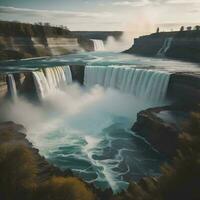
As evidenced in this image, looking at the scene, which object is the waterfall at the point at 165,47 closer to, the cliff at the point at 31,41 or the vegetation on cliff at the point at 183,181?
the cliff at the point at 31,41

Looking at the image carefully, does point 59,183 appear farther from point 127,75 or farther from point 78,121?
point 127,75

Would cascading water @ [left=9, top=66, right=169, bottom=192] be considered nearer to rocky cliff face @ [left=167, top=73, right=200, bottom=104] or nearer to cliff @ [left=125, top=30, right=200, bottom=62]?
rocky cliff face @ [left=167, top=73, right=200, bottom=104]

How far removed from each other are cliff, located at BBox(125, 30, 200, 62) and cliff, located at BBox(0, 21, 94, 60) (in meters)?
17.8

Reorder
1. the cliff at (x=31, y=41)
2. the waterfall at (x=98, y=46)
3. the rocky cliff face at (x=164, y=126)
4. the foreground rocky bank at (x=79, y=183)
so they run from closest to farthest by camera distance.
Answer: the foreground rocky bank at (x=79, y=183), the rocky cliff face at (x=164, y=126), the cliff at (x=31, y=41), the waterfall at (x=98, y=46)

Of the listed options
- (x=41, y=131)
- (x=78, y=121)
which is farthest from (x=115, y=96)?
(x=41, y=131)

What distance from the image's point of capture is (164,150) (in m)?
22.4

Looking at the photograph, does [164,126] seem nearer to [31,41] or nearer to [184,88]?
[184,88]

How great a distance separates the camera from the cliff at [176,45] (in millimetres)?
A: 58312

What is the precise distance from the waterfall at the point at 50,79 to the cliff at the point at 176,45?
26.2 m

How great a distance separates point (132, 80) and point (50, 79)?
9588 millimetres

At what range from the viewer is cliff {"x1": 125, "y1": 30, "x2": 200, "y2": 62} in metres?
58.3

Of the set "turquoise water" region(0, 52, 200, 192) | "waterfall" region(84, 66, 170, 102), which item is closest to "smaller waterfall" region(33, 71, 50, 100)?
"turquoise water" region(0, 52, 200, 192)

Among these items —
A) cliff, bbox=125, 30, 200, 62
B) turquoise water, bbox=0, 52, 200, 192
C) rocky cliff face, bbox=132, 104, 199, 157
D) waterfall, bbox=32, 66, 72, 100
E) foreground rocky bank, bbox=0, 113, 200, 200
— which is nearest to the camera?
foreground rocky bank, bbox=0, 113, 200, 200

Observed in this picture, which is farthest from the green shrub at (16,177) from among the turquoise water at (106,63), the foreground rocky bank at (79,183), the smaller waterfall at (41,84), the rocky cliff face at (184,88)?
the turquoise water at (106,63)
